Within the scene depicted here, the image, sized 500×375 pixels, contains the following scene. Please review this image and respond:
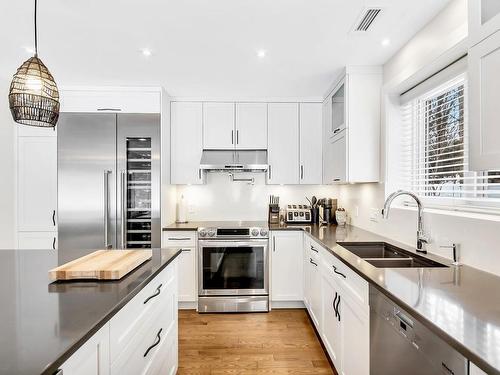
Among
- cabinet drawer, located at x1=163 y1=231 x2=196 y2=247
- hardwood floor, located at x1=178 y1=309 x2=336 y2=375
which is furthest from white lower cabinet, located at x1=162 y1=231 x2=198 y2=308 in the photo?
hardwood floor, located at x1=178 y1=309 x2=336 y2=375

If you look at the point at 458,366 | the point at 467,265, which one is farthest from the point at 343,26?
the point at 458,366

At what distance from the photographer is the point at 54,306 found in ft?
3.44

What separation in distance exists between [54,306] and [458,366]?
1313 mm

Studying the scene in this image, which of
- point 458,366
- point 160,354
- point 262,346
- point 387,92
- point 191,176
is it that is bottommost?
point 262,346

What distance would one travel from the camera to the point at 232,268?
10.7 feet

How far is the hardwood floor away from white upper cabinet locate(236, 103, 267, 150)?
77.3 inches

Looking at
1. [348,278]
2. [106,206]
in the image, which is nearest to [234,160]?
[106,206]

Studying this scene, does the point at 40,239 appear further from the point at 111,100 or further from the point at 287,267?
the point at 287,267

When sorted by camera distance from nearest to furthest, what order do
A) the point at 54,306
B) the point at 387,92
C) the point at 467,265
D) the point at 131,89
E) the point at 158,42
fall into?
the point at 54,306 → the point at 467,265 → the point at 158,42 → the point at 387,92 → the point at 131,89

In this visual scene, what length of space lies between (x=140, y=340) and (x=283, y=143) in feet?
9.09

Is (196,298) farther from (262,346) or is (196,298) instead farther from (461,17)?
(461,17)

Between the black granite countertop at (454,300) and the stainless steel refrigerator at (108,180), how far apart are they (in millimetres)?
2206

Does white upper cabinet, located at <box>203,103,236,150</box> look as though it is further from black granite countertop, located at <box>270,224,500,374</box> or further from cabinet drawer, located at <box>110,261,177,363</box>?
black granite countertop, located at <box>270,224,500,374</box>

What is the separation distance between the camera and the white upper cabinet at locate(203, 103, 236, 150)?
3.62m
